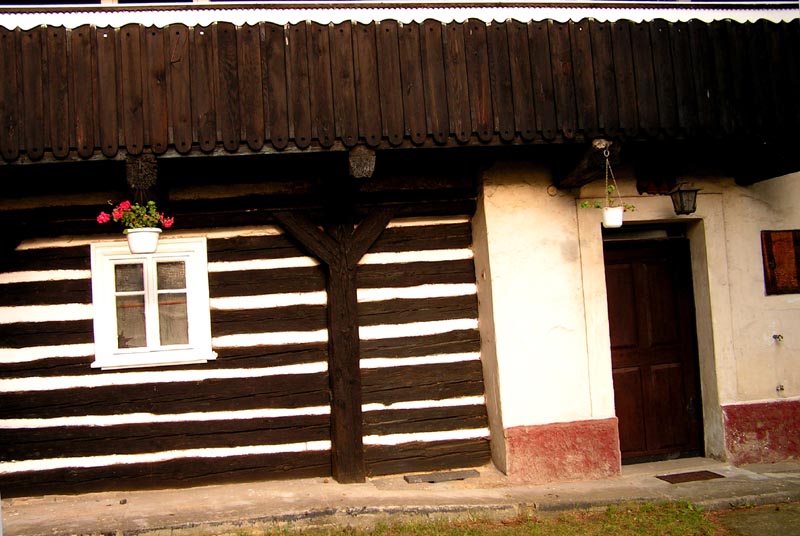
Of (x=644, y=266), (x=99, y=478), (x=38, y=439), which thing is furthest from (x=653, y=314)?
(x=38, y=439)

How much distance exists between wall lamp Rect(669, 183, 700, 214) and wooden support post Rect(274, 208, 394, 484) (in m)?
3.00

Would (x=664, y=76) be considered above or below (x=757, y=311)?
above

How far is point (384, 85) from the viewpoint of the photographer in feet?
20.0

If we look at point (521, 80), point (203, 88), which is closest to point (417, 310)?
point (521, 80)

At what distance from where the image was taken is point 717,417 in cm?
729

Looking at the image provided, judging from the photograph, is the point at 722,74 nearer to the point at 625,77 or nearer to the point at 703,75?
the point at 703,75

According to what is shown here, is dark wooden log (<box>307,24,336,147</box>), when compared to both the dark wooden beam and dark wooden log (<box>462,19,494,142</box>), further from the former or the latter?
dark wooden log (<box>462,19,494,142</box>)

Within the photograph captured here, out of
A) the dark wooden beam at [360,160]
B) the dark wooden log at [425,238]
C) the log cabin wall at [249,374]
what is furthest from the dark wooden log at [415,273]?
the dark wooden beam at [360,160]

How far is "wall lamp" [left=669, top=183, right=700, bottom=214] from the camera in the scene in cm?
696

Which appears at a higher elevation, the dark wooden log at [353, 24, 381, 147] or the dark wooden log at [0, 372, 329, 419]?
the dark wooden log at [353, 24, 381, 147]

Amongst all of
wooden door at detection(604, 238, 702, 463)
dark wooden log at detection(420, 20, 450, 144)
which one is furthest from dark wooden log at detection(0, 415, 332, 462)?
wooden door at detection(604, 238, 702, 463)

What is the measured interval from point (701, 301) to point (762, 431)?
57.2 inches

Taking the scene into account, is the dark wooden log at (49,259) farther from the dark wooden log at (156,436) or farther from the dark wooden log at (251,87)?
the dark wooden log at (251,87)

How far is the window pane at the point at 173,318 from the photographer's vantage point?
690 cm
